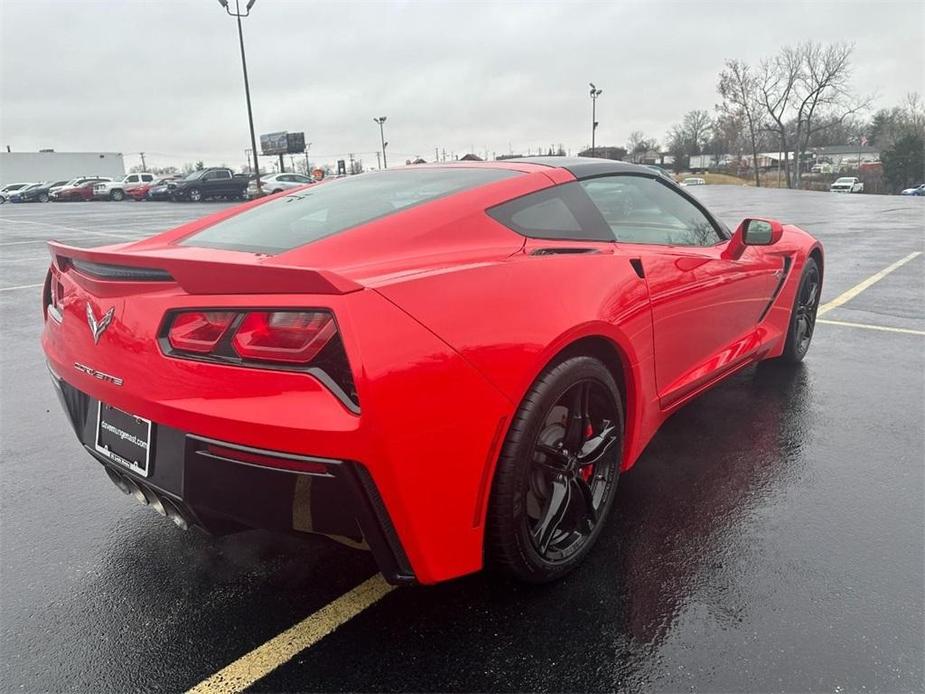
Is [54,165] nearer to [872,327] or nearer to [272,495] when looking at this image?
[872,327]

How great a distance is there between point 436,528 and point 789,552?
1.42 m

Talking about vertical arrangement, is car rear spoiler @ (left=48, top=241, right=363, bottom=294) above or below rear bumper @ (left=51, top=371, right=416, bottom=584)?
above

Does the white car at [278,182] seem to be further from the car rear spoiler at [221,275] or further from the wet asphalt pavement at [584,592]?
the car rear spoiler at [221,275]

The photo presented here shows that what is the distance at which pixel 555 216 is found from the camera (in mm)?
2605

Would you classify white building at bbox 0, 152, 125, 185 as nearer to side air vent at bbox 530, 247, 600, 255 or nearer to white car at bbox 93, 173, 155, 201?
white car at bbox 93, 173, 155, 201

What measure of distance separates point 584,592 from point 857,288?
684 centimetres

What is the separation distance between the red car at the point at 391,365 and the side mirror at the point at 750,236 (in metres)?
0.79

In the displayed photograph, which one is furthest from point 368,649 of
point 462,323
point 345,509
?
point 462,323

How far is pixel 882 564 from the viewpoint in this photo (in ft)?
7.80

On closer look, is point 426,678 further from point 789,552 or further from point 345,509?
point 789,552

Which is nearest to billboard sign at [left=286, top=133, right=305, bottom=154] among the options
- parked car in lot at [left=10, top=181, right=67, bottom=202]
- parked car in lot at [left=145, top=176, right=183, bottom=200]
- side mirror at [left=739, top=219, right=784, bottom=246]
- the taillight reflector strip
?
parked car in lot at [left=10, top=181, right=67, bottom=202]

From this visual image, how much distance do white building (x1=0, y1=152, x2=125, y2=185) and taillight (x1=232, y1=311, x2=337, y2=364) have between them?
88.1 m

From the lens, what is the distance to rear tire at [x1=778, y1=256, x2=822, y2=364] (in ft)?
14.4

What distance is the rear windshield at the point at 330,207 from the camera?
2.36m
